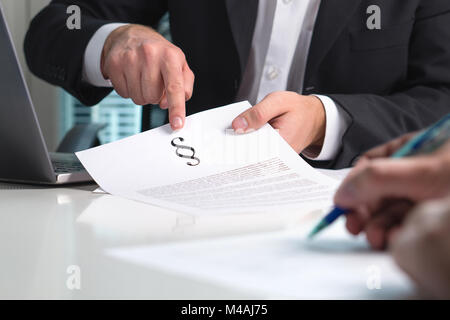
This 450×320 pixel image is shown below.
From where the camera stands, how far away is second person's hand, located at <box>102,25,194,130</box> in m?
0.66

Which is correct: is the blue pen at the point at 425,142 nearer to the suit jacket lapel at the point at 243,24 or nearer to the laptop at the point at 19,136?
the laptop at the point at 19,136

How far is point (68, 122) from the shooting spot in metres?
2.67

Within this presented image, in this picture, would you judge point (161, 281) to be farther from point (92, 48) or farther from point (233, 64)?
point (233, 64)

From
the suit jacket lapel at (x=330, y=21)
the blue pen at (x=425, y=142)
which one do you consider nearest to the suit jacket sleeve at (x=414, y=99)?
the suit jacket lapel at (x=330, y=21)

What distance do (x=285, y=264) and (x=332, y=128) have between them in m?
0.54

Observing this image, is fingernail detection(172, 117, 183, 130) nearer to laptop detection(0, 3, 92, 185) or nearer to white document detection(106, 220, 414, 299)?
laptop detection(0, 3, 92, 185)

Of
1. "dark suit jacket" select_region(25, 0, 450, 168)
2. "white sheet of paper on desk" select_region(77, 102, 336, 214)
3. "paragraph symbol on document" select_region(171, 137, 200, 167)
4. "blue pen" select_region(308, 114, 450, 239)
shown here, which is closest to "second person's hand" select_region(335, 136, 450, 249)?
"blue pen" select_region(308, 114, 450, 239)

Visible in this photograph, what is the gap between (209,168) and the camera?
0.58m

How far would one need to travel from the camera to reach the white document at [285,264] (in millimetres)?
248

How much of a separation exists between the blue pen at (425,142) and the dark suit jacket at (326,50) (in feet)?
2.07

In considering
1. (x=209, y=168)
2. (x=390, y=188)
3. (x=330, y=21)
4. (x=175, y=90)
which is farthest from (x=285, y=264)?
(x=330, y=21)

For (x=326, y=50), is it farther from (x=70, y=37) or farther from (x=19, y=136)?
(x=19, y=136)

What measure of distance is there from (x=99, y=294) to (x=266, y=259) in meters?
0.09

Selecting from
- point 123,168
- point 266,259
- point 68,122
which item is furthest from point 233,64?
point 68,122
